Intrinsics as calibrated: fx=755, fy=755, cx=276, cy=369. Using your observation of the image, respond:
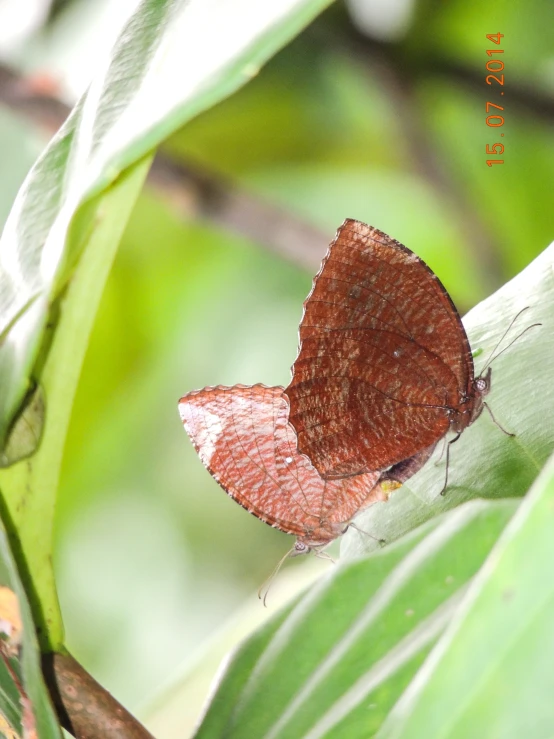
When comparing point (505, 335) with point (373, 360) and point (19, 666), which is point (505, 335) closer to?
point (373, 360)

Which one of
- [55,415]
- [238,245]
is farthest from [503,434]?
[238,245]

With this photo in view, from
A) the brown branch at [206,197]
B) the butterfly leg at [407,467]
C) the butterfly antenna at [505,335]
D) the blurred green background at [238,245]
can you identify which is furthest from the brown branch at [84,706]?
the blurred green background at [238,245]

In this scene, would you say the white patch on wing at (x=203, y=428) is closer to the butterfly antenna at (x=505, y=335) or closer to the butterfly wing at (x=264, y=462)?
the butterfly wing at (x=264, y=462)

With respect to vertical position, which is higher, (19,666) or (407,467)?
(19,666)

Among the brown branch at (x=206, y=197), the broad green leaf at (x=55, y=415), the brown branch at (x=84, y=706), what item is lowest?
the brown branch at (x=84, y=706)

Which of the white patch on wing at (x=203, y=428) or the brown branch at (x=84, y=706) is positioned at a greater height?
the white patch on wing at (x=203, y=428)

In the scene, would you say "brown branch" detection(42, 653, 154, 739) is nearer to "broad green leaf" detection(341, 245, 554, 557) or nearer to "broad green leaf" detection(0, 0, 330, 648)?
"broad green leaf" detection(0, 0, 330, 648)
